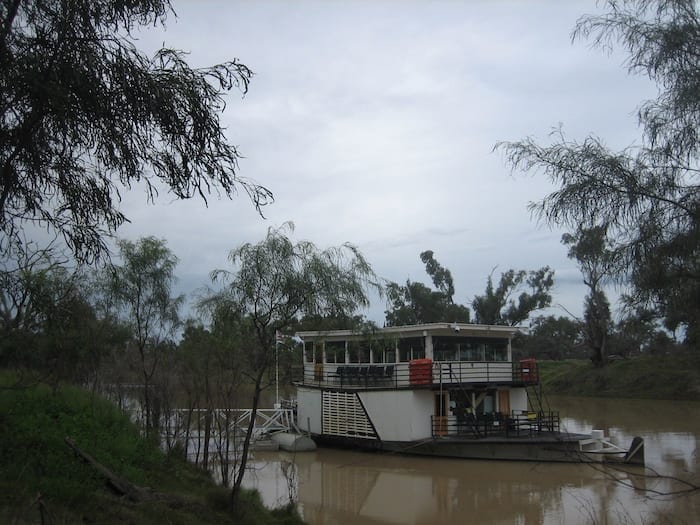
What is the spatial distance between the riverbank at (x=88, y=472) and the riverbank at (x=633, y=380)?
32795 mm

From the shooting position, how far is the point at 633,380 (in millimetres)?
40562

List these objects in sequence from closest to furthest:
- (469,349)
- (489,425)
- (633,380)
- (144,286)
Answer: (144,286) → (489,425) → (469,349) → (633,380)

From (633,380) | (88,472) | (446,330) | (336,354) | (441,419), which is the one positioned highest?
(446,330)

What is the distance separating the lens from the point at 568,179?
4.37 metres

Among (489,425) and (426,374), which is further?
(426,374)

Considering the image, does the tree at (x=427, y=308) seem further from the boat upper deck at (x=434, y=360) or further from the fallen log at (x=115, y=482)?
the fallen log at (x=115, y=482)

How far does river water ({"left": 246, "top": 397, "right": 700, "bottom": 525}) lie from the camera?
42.6 feet

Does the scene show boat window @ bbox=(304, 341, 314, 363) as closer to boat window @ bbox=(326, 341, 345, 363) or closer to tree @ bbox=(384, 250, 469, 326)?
boat window @ bbox=(326, 341, 345, 363)

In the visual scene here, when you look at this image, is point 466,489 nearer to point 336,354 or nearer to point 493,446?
point 493,446

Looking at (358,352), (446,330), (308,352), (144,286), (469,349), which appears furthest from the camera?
(308,352)

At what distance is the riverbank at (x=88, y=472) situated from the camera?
619 centimetres

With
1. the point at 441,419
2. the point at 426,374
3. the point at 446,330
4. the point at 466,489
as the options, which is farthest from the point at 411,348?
the point at 466,489

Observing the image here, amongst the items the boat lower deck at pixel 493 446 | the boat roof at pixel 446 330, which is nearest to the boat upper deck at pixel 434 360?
the boat roof at pixel 446 330

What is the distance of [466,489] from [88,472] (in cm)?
1068
